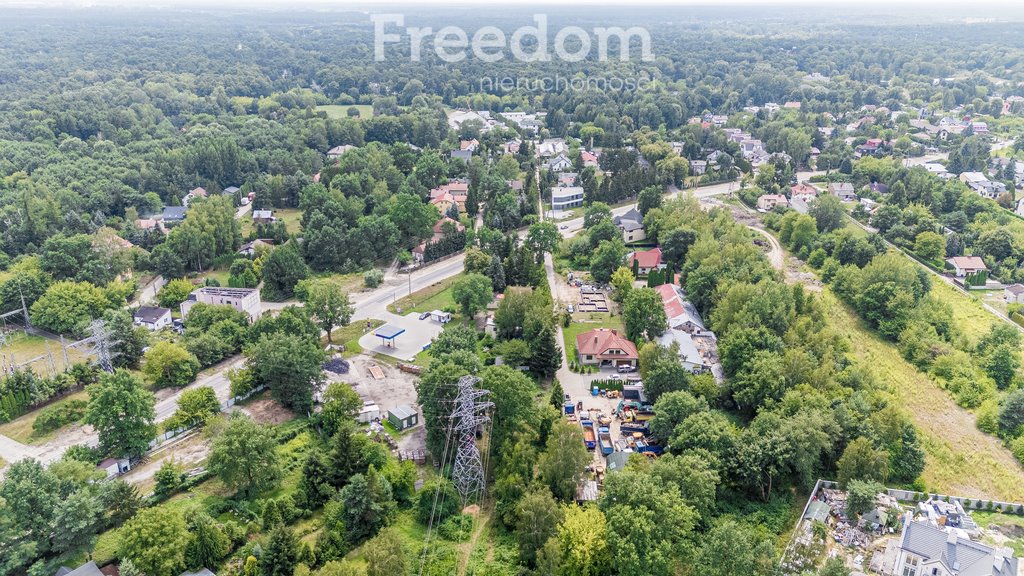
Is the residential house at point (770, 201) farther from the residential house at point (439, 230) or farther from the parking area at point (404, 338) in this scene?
the parking area at point (404, 338)

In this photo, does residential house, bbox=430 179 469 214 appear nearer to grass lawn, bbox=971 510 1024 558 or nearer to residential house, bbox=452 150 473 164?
residential house, bbox=452 150 473 164

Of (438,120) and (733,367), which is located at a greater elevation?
(438,120)

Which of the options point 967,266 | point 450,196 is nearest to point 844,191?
point 967,266

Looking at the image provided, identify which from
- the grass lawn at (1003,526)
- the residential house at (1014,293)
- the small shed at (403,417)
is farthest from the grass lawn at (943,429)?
the small shed at (403,417)

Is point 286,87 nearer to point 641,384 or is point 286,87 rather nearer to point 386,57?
point 386,57

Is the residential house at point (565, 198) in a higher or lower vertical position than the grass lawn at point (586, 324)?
higher

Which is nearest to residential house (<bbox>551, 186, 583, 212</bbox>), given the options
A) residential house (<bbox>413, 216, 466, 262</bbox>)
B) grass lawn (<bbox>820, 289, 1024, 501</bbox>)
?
residential house (<bbox>413, 216, 466, 262</bbox>)

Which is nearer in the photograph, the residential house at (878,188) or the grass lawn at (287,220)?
the grass lawn at (287,220)

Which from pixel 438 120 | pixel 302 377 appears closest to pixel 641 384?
pixel 302 377
